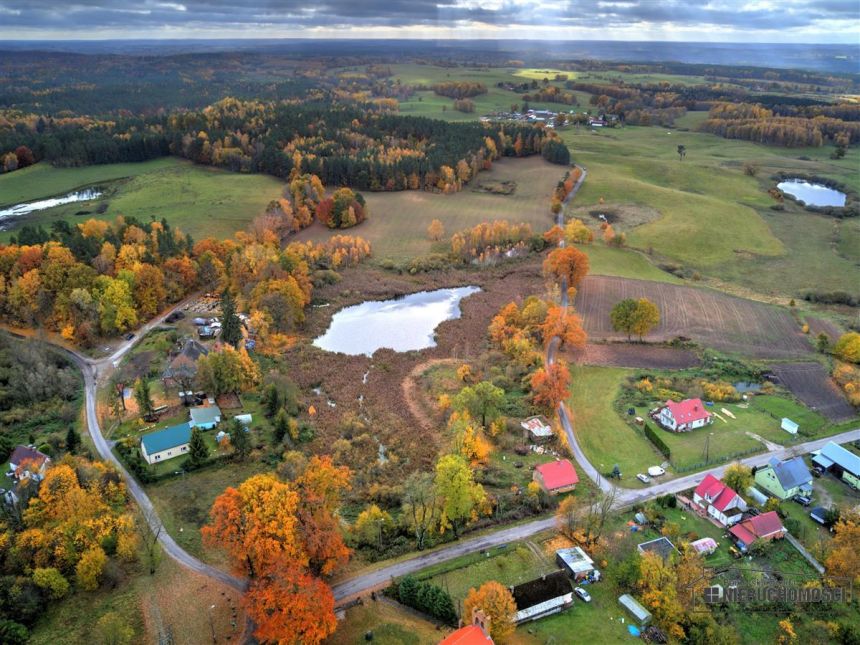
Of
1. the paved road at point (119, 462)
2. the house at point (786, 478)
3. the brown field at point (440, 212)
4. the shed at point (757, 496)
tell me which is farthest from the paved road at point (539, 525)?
the brown field at point (440, 212)

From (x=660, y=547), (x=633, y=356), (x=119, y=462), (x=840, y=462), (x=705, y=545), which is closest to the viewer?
(x=660, y=547)

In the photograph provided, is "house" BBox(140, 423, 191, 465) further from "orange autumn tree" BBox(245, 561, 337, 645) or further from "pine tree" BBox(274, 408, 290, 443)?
"orange autumn tree" BBox(245, 561, 337, 645)

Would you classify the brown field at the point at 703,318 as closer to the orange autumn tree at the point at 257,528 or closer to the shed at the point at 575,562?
the shed at the point at 575,562

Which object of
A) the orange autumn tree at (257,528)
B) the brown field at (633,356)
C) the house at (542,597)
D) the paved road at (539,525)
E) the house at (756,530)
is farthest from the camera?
the brown field at (633,356)

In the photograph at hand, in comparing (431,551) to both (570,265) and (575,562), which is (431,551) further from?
(570,265)

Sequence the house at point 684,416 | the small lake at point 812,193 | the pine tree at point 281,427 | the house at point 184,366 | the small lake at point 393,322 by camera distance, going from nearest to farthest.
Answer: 1. the pine tree at point 281,427
2. the house at point 684,416
3. the house at point 184,366
4. the small lake at point 393,322
5. the small lake at point 812,193

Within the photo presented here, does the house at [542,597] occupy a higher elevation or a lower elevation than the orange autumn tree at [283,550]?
lower

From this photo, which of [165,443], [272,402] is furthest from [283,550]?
[272,402]

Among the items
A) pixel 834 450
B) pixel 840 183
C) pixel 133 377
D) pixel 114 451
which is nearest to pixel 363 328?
pixel 133 377
